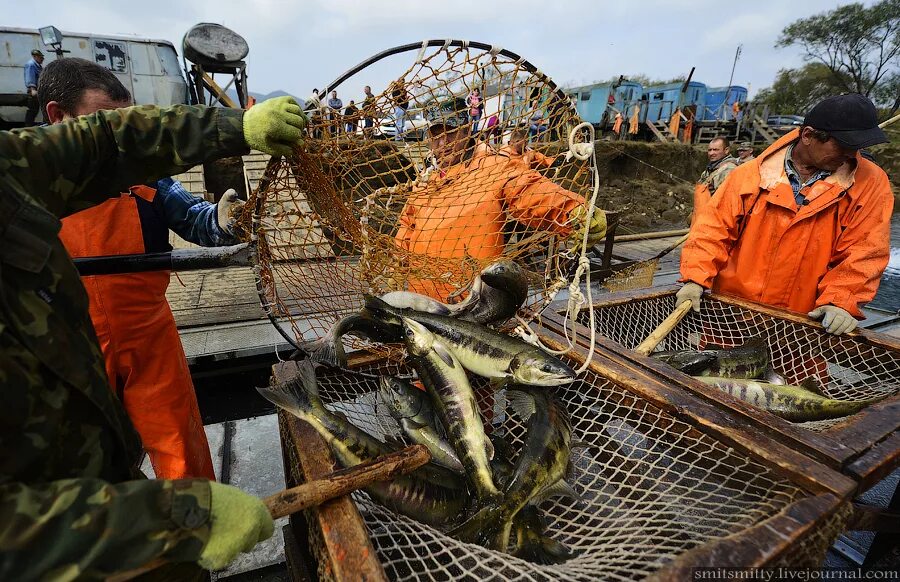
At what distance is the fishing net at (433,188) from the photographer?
6.42ft

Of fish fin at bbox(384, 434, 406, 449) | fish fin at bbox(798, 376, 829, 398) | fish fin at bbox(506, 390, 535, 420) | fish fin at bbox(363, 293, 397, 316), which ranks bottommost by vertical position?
fish fin at bbox(384, 434, 406, 449)

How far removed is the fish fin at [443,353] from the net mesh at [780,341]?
3.52 ft

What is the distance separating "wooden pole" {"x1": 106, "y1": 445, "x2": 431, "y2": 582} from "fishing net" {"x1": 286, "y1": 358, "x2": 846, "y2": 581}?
172mm

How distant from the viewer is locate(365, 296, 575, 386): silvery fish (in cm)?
210

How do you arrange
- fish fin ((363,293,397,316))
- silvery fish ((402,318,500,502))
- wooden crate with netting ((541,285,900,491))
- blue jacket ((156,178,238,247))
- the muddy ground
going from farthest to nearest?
the muddy ground < blue jacket ((156,178,238,247)) < fish fin ((363,293,397,316)) < silvery fish ((402,318,500,502)) < wooden crate with netting ((541,285,900,491))

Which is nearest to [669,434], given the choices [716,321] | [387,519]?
[387,519]

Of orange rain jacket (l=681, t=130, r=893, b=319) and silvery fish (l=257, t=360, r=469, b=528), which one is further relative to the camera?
orange rain jacket (l=681, t=130, r=893, b=319)

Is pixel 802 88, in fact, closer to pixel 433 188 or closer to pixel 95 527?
pixel 433 188

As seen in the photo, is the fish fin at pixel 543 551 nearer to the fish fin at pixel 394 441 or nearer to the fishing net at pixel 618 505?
the fishing net at pixel 618 505

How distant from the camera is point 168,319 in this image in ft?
9.20

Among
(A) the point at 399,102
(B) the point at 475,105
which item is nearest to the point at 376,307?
(A) the point at 399,102

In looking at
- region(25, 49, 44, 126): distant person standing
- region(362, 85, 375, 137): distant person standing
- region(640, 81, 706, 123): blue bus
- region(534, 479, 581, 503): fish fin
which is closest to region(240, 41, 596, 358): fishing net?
region(362, 85, 375, 137): distant person standing

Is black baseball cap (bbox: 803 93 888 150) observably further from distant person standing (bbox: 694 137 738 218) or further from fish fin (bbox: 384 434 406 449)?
distant person standing (bbox: 694 137 738 218)

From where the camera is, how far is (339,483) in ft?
4.38
